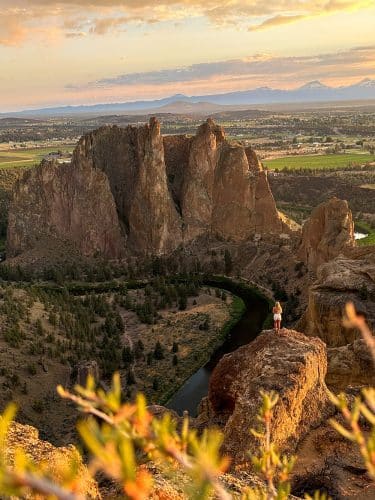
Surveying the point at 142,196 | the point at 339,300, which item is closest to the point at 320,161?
the point at 142,196

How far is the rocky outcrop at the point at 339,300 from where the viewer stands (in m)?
26.5

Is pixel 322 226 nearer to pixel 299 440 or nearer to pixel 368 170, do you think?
pixel 299 440

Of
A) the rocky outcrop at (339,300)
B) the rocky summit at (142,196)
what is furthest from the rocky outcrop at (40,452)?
the rocky summit at (142,196)

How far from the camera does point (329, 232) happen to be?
42.3m

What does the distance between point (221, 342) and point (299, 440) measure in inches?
950

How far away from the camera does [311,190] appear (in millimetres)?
95625

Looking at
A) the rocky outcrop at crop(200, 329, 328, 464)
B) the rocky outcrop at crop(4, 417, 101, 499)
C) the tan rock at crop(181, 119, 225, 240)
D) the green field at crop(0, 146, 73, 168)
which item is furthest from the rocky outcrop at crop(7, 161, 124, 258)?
the green field at crop(0, 146, 73, 168)

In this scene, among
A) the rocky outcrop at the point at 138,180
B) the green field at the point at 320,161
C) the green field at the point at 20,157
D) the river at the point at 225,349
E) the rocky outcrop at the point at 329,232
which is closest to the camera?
the river at the point at 225,349

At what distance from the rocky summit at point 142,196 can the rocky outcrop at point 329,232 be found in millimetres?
10885

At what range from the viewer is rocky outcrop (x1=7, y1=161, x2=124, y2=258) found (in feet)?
195

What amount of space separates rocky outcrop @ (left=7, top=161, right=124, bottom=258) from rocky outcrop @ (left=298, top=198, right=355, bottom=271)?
24.3 m

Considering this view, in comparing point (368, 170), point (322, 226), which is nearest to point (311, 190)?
point (368, 170)

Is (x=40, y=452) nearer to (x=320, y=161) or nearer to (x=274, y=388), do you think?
(x=274, y=388)

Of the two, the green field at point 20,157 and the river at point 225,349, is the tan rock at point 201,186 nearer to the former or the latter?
the river at point 225,349
